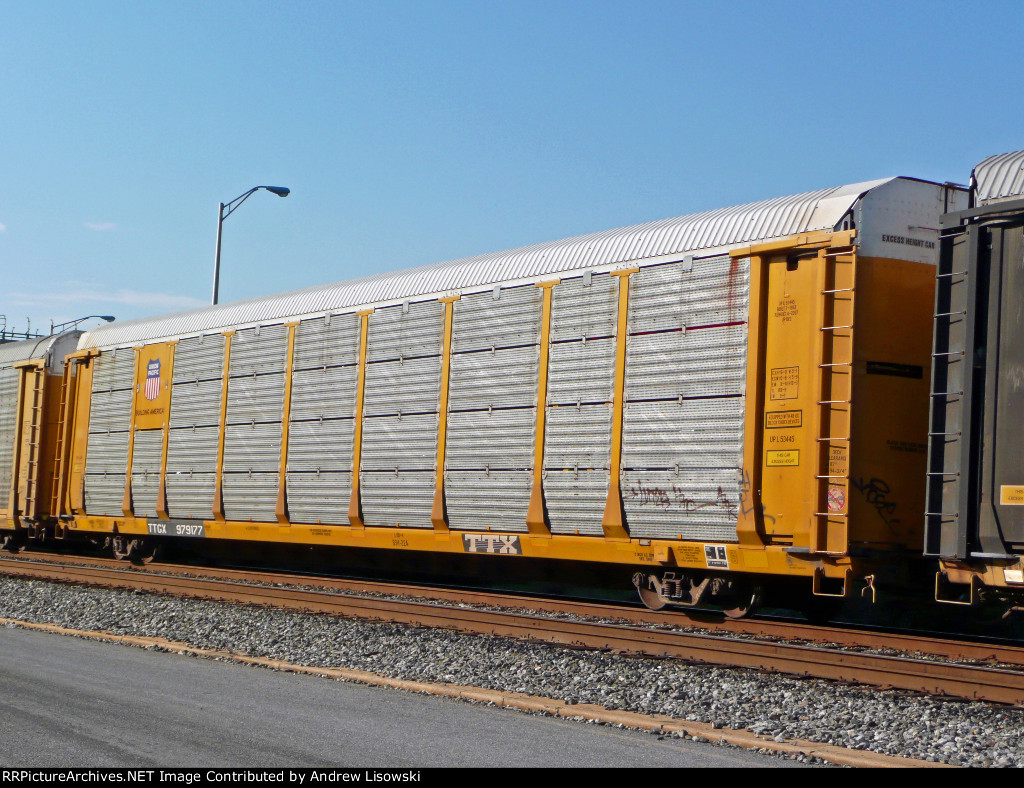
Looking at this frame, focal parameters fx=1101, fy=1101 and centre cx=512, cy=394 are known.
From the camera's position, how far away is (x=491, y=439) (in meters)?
12.5

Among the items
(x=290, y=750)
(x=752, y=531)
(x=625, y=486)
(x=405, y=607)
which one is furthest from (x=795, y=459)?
(x=290, y=750)

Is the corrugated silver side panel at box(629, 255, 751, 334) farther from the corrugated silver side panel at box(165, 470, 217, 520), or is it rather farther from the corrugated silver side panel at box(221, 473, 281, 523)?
the corrugated silver side panel at box(165, 470, 217, 520)

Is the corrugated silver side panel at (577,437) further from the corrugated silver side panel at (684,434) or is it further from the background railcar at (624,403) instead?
the corrugated silver side panel at (684,434)

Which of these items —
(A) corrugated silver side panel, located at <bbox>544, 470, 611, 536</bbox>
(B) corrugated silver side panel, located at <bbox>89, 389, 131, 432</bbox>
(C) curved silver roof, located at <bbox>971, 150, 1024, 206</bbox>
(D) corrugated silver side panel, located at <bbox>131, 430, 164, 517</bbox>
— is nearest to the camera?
(C) curved silver roof, located at <bbox>971, 150, 1024, 206</bbox>

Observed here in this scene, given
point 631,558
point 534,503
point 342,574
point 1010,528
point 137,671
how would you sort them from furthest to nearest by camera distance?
point 342,574 → point 534,503 → point 631,558 → point 137,671 → point 1010,528

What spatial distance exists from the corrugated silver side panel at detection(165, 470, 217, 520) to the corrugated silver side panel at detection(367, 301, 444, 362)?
393 cm

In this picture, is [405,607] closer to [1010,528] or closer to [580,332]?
[580,332]

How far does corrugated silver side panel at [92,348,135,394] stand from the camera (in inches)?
730

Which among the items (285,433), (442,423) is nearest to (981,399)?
(442,423)

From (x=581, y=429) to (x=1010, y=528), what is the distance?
4.64m

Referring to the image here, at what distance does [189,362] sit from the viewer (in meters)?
17.2

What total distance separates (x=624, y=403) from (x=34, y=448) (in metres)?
13.4

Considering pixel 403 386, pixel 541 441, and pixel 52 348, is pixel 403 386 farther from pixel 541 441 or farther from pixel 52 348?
pixel 52 348

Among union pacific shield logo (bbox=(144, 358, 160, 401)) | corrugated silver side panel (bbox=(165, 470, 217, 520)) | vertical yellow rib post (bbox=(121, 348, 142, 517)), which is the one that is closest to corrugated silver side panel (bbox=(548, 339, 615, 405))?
corrugated silver side panel (bbox=(165, 470, 217, 520))
